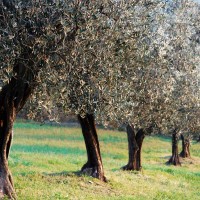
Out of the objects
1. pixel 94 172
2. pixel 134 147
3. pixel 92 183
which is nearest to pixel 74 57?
pixel 92 183

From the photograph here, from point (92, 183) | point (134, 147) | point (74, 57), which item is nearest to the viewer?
point (74, 57)

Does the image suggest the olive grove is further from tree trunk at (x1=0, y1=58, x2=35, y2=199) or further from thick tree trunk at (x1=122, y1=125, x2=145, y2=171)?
thick tree trunk at (x1=122, y1=125, x2=145, y2=171)

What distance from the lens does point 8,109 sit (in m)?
14.7

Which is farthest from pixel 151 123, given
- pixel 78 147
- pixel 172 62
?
pixel 78 147

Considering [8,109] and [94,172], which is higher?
[8,109]

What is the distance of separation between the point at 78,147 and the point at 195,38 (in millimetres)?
34960

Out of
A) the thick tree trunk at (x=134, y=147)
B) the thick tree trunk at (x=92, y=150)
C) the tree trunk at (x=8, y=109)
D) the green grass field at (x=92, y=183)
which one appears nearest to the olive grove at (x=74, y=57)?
the tree trunk at (x=8, y=109)

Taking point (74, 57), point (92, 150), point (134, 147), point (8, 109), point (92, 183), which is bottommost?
point (92, 183)

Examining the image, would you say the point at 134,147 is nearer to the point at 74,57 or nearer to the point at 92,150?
the point at 92,150

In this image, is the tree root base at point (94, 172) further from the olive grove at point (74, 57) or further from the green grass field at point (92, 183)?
the olive grove at point (74, 57)

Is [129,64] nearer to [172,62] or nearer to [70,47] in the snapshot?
[70,47]

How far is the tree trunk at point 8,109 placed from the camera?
14242 millimetres

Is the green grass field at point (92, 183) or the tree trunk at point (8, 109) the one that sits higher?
the tree trunk at point (8, 109)

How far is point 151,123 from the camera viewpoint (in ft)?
84.2
